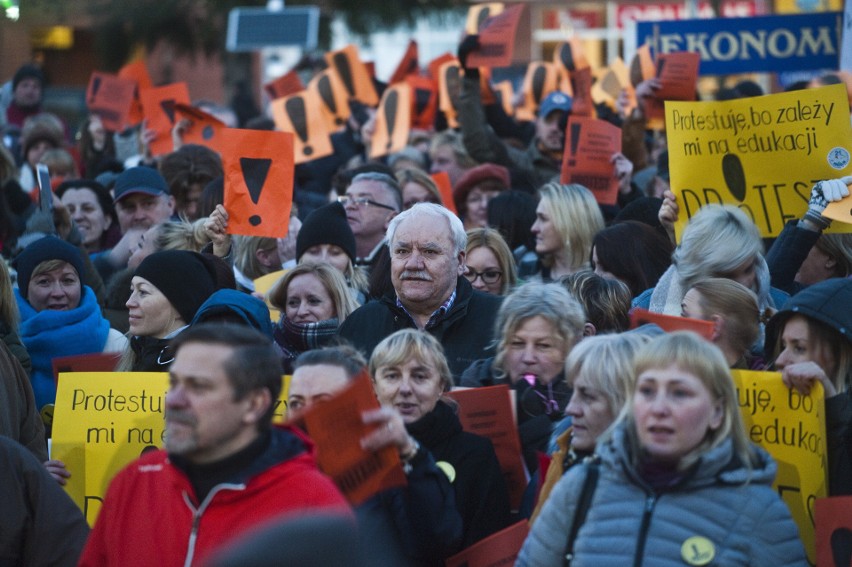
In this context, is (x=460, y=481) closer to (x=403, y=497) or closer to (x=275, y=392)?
(x=403, y=497)

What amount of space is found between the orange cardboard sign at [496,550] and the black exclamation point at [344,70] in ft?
25.7

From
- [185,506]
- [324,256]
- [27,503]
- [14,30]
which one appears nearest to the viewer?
[185,506]

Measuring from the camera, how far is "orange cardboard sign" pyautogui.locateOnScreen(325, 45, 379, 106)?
1174cm

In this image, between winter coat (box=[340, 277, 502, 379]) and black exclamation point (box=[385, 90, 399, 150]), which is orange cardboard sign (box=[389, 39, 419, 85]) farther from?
winter coat (box=[340, 277, 502, 379])

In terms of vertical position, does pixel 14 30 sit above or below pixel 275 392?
above

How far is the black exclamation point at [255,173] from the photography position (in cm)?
663

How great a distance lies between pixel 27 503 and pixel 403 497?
3.77ft

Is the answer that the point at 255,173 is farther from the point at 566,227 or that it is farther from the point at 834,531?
the point at 834,531

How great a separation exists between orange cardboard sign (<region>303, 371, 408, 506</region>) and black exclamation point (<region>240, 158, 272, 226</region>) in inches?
119

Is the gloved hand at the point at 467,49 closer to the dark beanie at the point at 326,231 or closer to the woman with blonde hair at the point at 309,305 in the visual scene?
the dark beanie at the point at 326,231

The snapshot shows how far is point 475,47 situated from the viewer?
966 cm

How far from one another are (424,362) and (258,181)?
7.81 ft

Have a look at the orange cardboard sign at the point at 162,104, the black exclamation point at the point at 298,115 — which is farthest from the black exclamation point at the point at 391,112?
the orange cardboard sign at the point at 162,104

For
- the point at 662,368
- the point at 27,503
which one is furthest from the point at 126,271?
the point at 662,368
